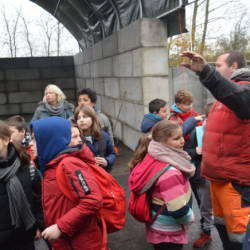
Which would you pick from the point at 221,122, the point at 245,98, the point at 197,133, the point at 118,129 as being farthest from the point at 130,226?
the point at 118,129

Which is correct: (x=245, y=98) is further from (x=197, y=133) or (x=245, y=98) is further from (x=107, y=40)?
(x=107, y=40)

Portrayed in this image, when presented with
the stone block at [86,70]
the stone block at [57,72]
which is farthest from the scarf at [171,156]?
the stone block at [57,72]

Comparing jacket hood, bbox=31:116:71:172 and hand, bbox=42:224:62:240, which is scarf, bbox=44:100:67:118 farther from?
hand, bbox=42:224:62:240

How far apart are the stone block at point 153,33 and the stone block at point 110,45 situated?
1650 millimetres

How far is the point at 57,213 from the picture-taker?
6.38 feet

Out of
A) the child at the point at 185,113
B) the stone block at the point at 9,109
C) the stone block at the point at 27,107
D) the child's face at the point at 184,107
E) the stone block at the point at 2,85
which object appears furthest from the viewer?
the stone block at the point at 27,107

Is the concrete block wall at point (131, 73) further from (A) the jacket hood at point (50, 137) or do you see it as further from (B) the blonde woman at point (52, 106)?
(A) the jacket hood at point (50, 137)

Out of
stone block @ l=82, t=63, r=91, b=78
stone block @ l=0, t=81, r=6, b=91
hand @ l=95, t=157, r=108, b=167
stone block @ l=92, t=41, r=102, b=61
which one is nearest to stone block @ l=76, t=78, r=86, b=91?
stone block @ l=82, t=63, r=91, b=78

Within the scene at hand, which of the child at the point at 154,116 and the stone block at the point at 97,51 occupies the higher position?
the stone block at the point at 97,51

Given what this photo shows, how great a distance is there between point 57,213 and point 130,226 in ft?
6.32

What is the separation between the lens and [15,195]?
2055mm

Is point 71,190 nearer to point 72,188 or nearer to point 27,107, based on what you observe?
point 72,188

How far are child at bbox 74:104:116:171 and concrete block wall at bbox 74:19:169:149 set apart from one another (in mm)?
2351

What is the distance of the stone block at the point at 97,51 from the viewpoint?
8435 mm
